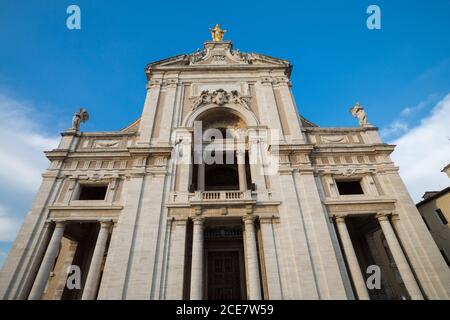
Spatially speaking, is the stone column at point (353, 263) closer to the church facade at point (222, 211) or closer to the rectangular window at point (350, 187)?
the church facade at point (222, 211)

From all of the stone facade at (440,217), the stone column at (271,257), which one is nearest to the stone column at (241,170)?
the stone column at (271,257)

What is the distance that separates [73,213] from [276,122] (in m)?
14.7

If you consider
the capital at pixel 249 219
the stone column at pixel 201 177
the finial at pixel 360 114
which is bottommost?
the capital at pixel 249 219

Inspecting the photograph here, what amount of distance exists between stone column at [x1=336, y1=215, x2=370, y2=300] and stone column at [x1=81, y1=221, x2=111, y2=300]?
1344 cm

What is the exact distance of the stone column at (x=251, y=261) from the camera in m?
12.0

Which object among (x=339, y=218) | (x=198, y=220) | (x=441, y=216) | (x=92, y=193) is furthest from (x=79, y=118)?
(x=441, y=216)

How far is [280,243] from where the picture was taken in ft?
43.7

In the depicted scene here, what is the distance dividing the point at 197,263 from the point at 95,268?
5.41 meters

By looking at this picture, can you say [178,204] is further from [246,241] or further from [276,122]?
[276,122]

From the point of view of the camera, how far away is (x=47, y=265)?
12.8 m

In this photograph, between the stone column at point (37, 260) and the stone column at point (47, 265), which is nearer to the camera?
the stone column at point (47, 265)

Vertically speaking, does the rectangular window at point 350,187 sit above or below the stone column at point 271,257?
above

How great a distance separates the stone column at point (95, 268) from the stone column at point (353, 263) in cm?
1344
